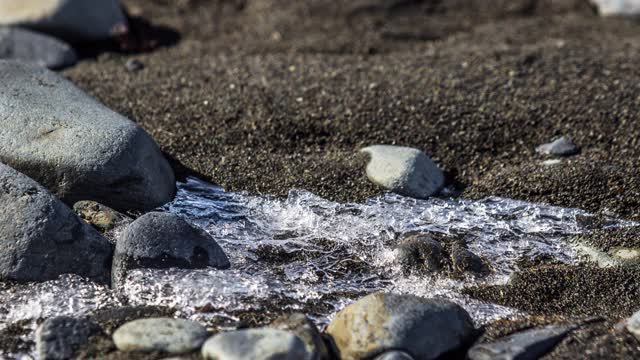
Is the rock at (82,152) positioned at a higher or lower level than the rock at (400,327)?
higher

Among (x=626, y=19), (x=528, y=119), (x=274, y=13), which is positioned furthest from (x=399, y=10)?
(x=528, y=119)

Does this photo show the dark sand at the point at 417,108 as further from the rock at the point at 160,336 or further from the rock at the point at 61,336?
the rock at the point at 61,336

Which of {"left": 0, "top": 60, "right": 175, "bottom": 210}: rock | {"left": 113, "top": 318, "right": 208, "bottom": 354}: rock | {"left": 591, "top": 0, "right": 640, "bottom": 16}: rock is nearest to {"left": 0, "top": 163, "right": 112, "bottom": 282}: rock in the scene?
{"left": 0, "top": 60, "right": 175, "bottom": 210}: rock

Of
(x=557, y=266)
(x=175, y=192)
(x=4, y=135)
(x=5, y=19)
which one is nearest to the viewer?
(x=557, y=266)

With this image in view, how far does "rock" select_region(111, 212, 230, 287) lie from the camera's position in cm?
396

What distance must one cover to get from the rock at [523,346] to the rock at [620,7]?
4.55 meters

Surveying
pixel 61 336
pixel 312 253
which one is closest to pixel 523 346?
pixel 312 253

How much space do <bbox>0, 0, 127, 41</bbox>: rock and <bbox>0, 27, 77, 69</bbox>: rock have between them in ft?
0.55

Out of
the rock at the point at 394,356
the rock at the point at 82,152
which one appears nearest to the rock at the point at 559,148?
the rock at the point at 82,152

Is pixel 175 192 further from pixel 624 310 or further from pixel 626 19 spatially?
pixel 626 19

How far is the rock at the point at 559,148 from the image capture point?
17.1 ft

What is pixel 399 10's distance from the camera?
7586 millimetres

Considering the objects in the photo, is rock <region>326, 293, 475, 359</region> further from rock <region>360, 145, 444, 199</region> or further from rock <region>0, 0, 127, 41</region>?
rock <region>0, 0, 127, 41</region>

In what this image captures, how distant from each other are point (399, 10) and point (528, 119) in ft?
7.85
